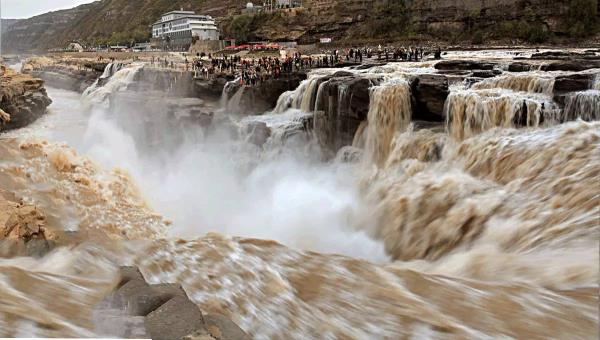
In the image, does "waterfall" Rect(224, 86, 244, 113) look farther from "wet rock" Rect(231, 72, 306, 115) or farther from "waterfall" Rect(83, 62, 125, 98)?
"waterfall" Rect(83, 62, 125, 98)

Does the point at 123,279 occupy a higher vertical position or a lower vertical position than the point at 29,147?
lower

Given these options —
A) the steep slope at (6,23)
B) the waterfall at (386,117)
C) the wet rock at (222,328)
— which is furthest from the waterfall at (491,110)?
the steep slope at (6,23)

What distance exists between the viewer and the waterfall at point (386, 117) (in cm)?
524

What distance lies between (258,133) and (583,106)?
12.3 feet

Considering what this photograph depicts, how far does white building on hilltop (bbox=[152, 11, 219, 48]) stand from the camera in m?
24.4

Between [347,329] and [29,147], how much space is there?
3.98 metres

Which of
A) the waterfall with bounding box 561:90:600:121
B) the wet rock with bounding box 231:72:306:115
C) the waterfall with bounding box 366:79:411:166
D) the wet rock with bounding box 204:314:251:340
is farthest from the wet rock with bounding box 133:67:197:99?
the wet rock with bounding box 204:314:251:340

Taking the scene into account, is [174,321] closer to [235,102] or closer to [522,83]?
[522,83]

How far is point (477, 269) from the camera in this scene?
223 centimetres

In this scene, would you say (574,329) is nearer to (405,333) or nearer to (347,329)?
(405,333)

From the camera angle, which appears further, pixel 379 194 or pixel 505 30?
pixel 505 30

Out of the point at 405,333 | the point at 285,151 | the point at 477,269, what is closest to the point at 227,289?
the point at 405,333

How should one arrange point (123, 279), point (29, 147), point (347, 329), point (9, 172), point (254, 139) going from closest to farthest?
point (347, 329) → point (123, 279) → point (9, 172) → point (29, 147) → point (254, 139)

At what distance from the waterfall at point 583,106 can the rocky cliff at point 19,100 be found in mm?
6707
